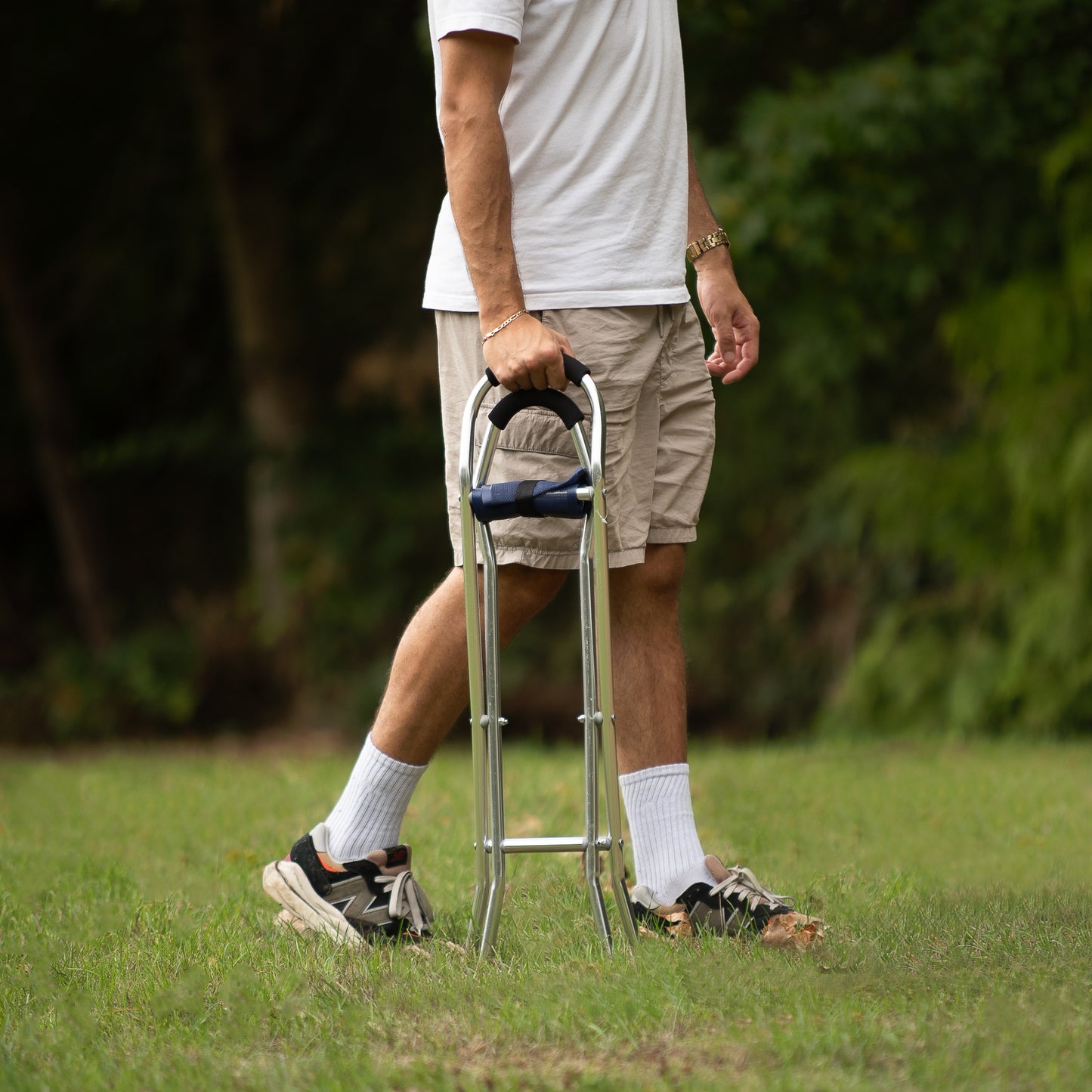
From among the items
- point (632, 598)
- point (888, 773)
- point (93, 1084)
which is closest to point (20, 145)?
point (888, 773)

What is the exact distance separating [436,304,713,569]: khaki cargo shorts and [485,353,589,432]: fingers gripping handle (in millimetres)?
160

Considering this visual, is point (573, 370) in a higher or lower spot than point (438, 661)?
higher

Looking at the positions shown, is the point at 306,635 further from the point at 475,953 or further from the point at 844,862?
the point at 475,953

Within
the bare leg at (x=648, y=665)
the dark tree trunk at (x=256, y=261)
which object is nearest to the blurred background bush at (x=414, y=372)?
the dark tree trunk at (x=256, y=261)

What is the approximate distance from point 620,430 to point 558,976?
0.99 m

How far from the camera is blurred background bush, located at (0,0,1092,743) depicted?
6.68m

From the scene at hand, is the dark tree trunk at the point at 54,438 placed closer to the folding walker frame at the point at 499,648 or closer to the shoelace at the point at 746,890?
the shoelace at the point at 746,890

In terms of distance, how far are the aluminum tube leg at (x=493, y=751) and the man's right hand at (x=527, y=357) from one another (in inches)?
10.0

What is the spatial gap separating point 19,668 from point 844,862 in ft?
35.5

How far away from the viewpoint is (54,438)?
11.6 metres

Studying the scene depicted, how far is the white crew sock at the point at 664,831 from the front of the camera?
271cm

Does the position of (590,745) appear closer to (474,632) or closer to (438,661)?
(474,632)

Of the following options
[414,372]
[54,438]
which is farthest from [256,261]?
[54,438]

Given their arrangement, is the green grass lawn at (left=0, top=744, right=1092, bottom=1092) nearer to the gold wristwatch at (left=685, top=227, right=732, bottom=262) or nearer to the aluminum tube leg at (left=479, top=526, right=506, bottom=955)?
the aluminum tube leg at (left=479, top=526, right=506, bottom=955)
